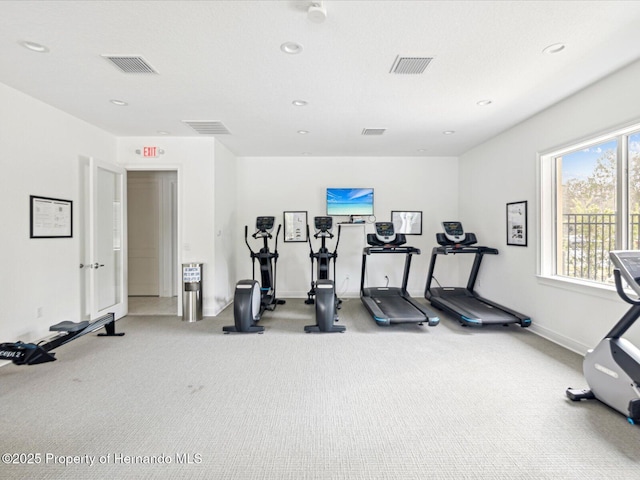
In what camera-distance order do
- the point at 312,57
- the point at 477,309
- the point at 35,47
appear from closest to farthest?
the point at 35,47 < the point at 312,57 < the point at 477,309

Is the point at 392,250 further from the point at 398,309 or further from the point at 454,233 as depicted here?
the point at 454,233

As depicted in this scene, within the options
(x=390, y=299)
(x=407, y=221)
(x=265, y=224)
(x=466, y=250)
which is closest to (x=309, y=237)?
(x=265, y=224)

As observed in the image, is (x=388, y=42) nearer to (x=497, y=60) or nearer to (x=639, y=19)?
(x=497, y=60)

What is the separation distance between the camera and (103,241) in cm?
446

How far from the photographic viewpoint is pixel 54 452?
1892mm

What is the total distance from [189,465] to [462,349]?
9.90 feet

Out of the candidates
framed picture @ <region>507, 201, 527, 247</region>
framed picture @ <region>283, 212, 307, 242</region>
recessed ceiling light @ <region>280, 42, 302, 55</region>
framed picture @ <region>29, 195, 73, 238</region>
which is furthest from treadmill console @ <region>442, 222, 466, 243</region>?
framed picture @ <region>29, 195, 73, 238</region>

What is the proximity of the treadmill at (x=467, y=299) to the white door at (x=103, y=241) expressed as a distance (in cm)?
515

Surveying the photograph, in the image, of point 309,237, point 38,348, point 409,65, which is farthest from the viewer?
point 309,237

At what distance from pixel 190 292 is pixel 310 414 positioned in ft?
10.3

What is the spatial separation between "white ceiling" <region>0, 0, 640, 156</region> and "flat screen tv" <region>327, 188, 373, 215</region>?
1.99 metres

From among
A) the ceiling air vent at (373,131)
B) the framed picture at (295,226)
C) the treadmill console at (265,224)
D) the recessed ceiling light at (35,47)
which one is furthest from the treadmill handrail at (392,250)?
the recessed ceiling light at (35,47)

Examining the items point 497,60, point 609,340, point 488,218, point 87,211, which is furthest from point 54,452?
point 488,218

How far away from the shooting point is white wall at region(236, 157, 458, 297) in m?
6.21
